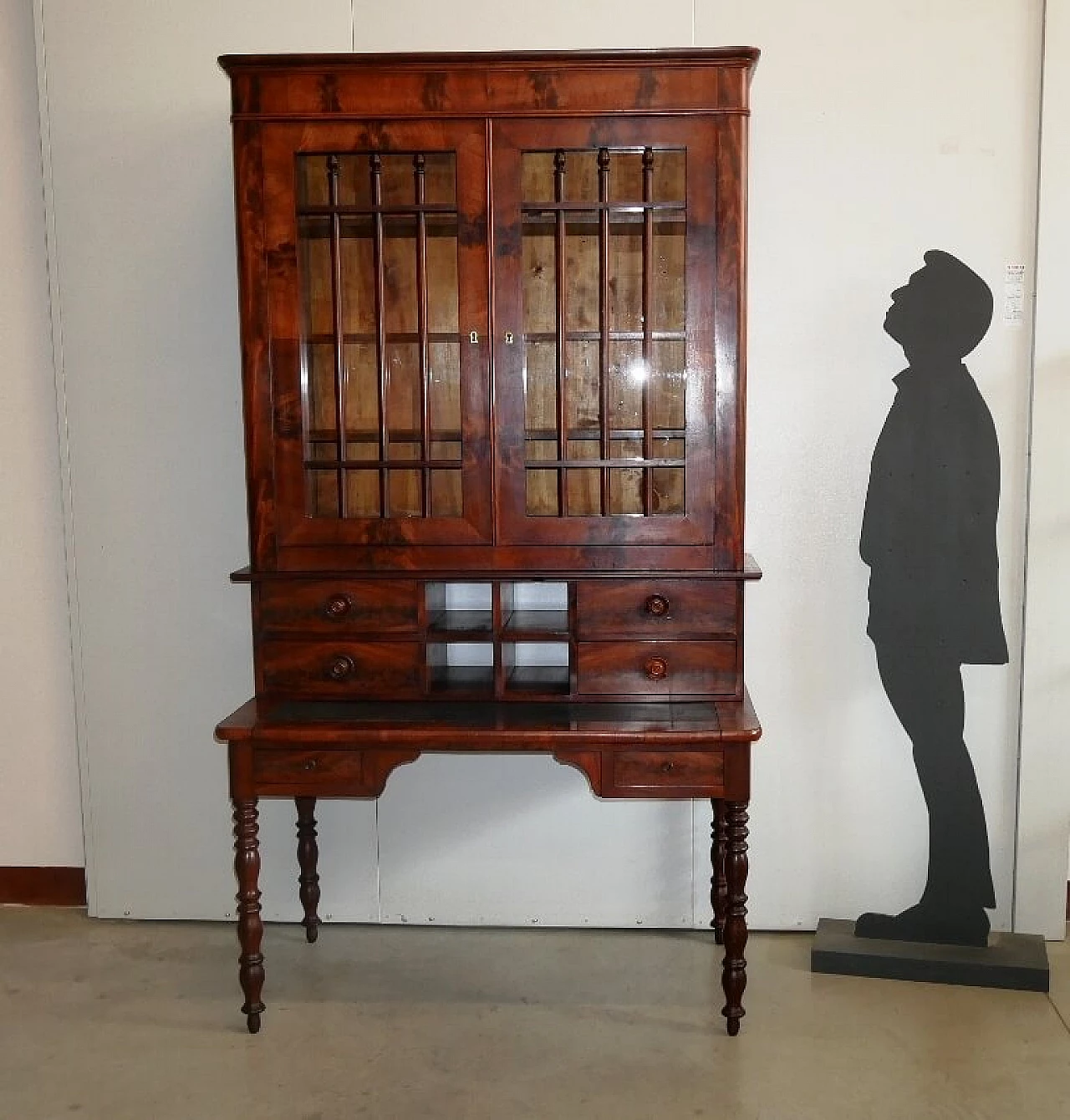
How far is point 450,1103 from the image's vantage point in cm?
248

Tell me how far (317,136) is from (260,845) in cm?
191

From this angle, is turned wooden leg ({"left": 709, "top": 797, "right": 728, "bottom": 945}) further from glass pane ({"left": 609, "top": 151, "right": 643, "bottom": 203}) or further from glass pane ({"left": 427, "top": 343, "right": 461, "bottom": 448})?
glass pane ({"left": 609, "top": 151, "right": 643, "bottom": 203})

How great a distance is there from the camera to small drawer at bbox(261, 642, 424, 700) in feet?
9.29

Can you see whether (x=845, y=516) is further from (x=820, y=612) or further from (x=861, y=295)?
(x=861, y=295)

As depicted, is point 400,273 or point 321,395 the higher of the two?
point 400,273

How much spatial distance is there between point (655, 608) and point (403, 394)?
31.1 inches

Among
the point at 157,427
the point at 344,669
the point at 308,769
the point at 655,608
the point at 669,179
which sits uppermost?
the point at 669,179

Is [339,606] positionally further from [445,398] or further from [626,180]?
[626,180]

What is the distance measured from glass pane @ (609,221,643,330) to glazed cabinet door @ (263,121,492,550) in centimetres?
30

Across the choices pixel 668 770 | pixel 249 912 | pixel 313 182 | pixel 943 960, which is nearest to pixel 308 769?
pixel 249 912

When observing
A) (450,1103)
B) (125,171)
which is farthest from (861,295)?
(450,1103)

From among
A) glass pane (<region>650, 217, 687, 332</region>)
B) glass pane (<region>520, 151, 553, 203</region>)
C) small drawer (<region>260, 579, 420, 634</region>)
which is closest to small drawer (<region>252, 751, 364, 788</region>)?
small drawer (<region>260, 579, 420, 634</region>)

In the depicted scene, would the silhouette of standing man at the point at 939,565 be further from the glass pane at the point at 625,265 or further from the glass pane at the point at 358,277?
the glass pane at the point at 358,277

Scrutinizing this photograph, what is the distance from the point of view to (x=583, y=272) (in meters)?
2.74
